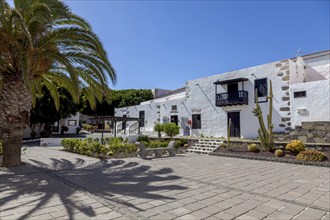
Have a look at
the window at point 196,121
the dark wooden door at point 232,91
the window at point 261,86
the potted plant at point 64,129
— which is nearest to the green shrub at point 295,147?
the window at point 261,86

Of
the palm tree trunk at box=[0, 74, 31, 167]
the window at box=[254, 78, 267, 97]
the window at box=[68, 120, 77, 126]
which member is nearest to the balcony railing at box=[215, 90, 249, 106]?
the window at box=[254, 78, 267, 97]

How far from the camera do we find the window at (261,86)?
708 inches

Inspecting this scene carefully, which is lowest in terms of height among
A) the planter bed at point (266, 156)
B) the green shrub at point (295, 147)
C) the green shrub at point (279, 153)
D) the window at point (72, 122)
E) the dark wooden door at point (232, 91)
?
the planter bed at point (266, 156)

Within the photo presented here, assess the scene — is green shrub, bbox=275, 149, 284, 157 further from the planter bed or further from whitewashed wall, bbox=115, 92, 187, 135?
whitewashed wall, bbox=115, 92, 187, 135

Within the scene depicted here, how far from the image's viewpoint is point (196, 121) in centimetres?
2259

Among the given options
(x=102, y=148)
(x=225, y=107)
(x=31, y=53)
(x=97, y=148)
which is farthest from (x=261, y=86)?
(x=31, y=53)

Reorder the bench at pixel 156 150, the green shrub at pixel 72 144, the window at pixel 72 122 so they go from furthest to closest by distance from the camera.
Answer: the window at pixel 72 122
the green shrub at pixel 72 144
the bench at pixel 156 150

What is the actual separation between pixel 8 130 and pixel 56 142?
448 inches

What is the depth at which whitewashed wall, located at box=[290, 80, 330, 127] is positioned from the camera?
14820 mm

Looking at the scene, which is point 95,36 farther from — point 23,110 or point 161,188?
point 161,188

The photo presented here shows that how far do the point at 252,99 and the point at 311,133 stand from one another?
16.8 ft

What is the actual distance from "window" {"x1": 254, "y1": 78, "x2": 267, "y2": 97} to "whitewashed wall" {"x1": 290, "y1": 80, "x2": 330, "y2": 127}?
1978mm

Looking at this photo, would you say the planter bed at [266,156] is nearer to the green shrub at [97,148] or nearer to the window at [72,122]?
the green shrub at [97,148]

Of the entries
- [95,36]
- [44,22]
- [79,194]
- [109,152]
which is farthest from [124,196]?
[109,152]
